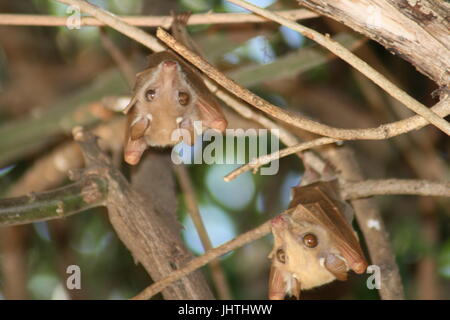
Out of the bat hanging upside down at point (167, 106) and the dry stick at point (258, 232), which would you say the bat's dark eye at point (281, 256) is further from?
the bat hanging upside down at point (167, 106)

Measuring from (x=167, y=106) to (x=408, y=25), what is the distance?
114 cm

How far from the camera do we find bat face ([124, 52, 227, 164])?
324 centimetres

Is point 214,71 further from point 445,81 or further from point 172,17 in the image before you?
point 172,17

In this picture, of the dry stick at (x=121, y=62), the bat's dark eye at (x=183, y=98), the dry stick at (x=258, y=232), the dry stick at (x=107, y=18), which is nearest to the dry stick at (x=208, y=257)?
the dry stick at (x=258, y=232)

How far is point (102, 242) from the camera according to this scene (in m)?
6.39

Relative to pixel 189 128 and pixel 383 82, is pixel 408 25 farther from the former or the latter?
pixel 189 128

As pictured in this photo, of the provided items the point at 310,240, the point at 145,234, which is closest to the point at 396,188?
the point at 310,240

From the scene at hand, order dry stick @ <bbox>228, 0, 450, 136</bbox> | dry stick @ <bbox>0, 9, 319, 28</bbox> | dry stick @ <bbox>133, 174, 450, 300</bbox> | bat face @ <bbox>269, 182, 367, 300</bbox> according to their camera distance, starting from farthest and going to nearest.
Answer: dry stick @ <bbox>0, 9, 319, 28</bbox> → dry stick @ <bbox>133, 174, 450, 300</bbox> → bat face @ <bbox>269, 182, 367, 300</bbox> → dry stick @ <bbox>228, 0, 450, 136</bbox>

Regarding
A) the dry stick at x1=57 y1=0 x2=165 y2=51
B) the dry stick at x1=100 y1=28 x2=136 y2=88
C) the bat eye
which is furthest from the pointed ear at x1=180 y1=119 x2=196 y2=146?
the dry stick at x1=100 y1=28 x2=136 y2=88

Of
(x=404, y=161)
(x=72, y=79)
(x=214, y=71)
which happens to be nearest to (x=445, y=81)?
(x=214, y=71)

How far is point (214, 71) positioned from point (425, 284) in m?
3.27

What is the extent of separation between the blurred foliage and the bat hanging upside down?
7.78 ft

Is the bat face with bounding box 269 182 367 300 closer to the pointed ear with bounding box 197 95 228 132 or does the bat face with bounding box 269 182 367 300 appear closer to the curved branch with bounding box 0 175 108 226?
the pointed ear with bounding box 197 95 228 132

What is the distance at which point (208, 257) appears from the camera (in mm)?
3252
